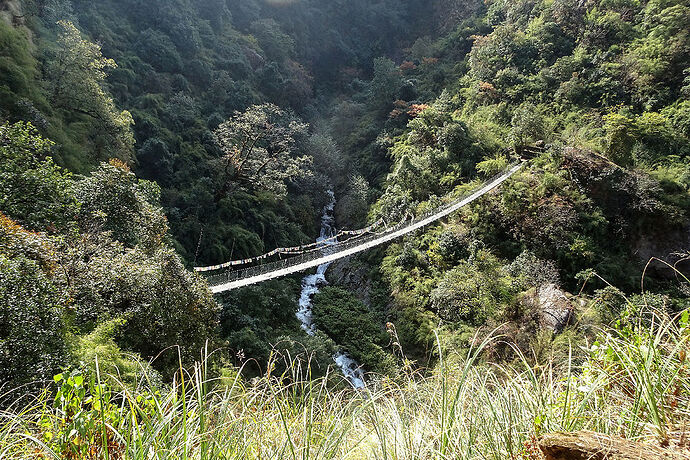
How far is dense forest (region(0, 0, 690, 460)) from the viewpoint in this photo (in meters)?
1.23

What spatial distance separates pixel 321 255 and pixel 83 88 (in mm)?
7641

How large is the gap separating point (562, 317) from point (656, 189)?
14.2ft

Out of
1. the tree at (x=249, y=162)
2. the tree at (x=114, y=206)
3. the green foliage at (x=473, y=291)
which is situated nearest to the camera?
the tree at (x=114, y=206)

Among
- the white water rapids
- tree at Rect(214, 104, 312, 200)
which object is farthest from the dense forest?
the white water rapids

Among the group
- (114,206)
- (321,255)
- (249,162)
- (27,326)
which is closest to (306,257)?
(321,255)

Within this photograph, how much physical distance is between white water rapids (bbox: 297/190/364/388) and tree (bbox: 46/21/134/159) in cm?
670

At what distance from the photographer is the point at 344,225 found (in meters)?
14.5

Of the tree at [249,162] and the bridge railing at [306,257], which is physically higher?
the tree at [249,162]

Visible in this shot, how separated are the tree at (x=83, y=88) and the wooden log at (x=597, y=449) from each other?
37.1 feet

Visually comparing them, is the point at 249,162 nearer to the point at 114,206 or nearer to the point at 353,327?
the point at 114,206

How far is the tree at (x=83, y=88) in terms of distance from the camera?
9297 millimetres

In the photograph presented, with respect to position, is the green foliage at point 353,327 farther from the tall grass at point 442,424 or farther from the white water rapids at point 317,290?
the tall grass at point 442,424

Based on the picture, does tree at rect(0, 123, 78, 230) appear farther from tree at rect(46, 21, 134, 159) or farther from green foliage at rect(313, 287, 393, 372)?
green foliage at rect(313, 287, 393, 372)

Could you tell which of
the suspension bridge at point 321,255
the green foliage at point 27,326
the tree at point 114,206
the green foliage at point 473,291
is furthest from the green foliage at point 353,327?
the green foliage at point 27,326
